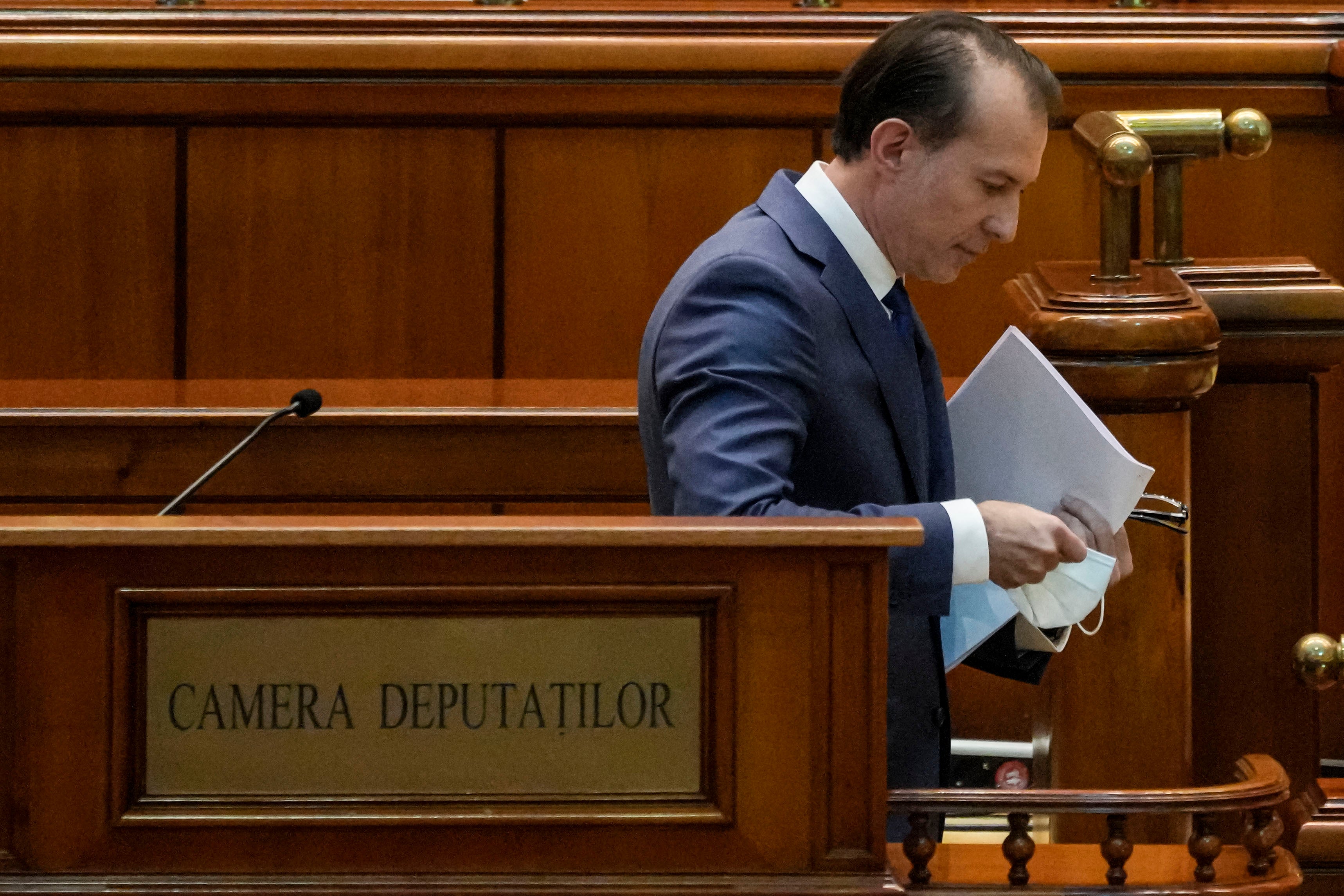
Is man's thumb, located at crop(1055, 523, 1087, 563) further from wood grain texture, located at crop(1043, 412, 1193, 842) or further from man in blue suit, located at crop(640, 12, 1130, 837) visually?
wood grain texture, located at crop(1043, 412, 1193, 842)

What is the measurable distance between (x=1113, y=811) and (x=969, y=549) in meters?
0.24

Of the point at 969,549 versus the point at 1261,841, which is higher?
the point at 969,549

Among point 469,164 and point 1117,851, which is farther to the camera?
point 469,164

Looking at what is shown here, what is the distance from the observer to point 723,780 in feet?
4.01

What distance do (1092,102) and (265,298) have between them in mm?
1589

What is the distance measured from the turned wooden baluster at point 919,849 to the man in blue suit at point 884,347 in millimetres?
207

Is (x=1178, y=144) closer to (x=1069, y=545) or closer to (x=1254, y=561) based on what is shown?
(x=1254, y=561)

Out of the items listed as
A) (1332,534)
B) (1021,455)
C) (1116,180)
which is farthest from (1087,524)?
(1332,534)

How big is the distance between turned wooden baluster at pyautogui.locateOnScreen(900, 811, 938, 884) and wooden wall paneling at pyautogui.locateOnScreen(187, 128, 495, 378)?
2.08 meters

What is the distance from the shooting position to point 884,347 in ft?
5.23

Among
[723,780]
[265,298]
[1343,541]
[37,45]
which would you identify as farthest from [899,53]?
[37,45]

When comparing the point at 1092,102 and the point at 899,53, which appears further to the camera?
the point at 1092,102

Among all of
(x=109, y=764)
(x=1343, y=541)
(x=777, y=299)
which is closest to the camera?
(x=109, y=764)

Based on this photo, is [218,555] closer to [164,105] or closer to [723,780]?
[723,780]
